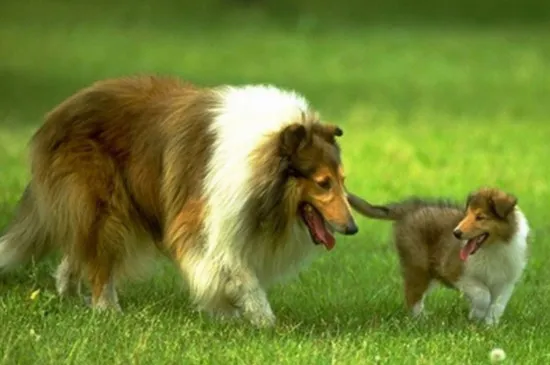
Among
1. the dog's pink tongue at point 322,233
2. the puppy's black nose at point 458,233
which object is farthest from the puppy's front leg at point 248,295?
the puppy's black nose at point 458,233

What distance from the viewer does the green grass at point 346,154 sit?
8422 millimetres

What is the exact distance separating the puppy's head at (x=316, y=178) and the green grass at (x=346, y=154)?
2.26 feet

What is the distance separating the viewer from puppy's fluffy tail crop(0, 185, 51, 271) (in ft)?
34.3

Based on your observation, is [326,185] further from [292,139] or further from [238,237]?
[238,237]

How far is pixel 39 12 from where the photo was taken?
1492 inches

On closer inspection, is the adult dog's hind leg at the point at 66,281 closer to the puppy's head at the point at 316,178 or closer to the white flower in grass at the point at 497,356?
the puppy's head at the point at 316,178

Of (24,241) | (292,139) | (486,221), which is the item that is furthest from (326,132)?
(24,241)

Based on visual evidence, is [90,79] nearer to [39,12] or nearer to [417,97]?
[417,97]

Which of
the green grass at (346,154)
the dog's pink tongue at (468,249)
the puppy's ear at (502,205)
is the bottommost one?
the green grass at (346,154)

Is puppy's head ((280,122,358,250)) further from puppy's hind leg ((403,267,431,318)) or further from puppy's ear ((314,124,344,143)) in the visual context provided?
puppy's hind leg ((403,267,431,318))

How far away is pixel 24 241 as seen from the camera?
1050 cm

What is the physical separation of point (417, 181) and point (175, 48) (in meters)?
14.8

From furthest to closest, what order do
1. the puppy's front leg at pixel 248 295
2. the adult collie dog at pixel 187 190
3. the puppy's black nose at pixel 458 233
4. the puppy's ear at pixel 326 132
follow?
the puppy's black nose at pixel 458 233 < the puppy's front leg at pixel 248 295 < the puppy's ear at pixel 326 132 < the adult collie dog at pixel 187 190

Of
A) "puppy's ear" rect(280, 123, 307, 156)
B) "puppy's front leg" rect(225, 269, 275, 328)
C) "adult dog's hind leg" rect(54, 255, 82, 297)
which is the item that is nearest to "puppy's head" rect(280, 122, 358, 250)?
"puppy's ear" rect(280, 123, 307, 156)
